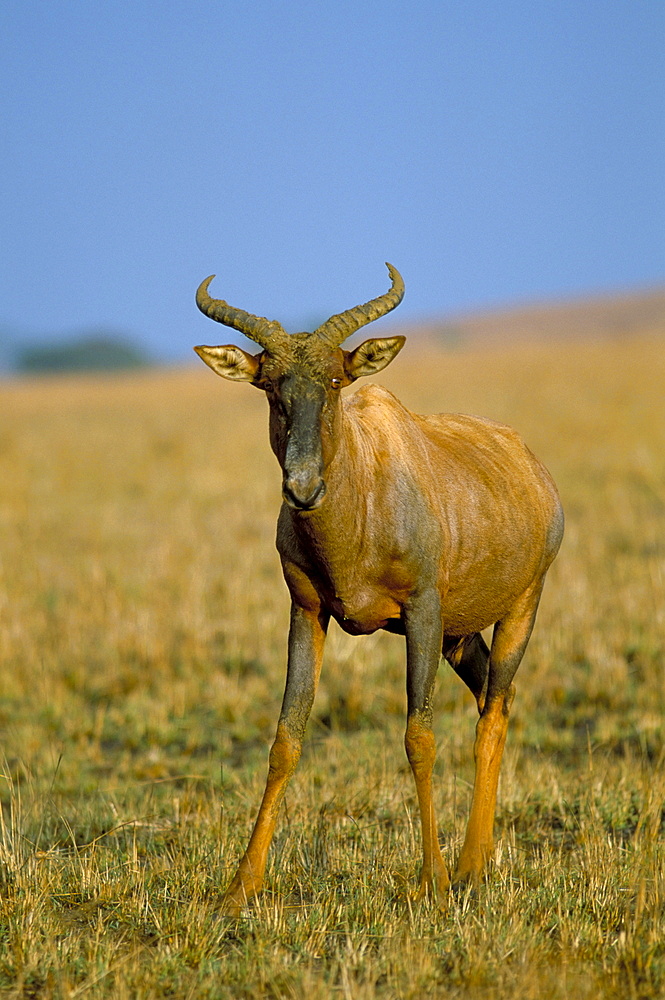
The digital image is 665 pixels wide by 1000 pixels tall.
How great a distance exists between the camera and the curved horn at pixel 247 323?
4.81 meters

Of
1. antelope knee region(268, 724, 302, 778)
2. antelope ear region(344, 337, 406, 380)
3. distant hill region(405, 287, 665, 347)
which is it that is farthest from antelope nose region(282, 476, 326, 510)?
distant hill region(405, 287, 665, 347)

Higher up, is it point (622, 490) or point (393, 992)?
point (622, 490)

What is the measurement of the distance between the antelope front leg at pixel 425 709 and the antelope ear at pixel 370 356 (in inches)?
42.7

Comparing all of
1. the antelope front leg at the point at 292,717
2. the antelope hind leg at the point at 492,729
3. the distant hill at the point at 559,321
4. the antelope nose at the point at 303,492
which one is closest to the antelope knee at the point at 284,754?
the antelope front leg at the point at 292,717

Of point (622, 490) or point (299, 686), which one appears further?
point (622, 490)

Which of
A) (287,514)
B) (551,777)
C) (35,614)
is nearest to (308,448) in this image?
(287,514)

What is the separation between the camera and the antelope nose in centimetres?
447

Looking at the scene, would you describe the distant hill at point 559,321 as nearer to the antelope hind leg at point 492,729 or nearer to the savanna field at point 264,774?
the savanna field at point 264,774

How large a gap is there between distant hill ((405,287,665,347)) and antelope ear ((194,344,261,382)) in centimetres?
9028

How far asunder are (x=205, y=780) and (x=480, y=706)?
7.72 feet

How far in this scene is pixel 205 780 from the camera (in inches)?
306

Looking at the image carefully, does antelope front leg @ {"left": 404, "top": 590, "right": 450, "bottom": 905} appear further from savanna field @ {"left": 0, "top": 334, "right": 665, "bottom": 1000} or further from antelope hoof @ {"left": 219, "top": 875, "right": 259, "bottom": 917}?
antelope hoof @ {"left": 219, "top": 875, "right": 259, "bottom": 917}

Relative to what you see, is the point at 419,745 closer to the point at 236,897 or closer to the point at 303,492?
the point at 236,897

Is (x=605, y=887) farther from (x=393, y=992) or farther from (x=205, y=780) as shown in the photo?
(x=205, y=780)
